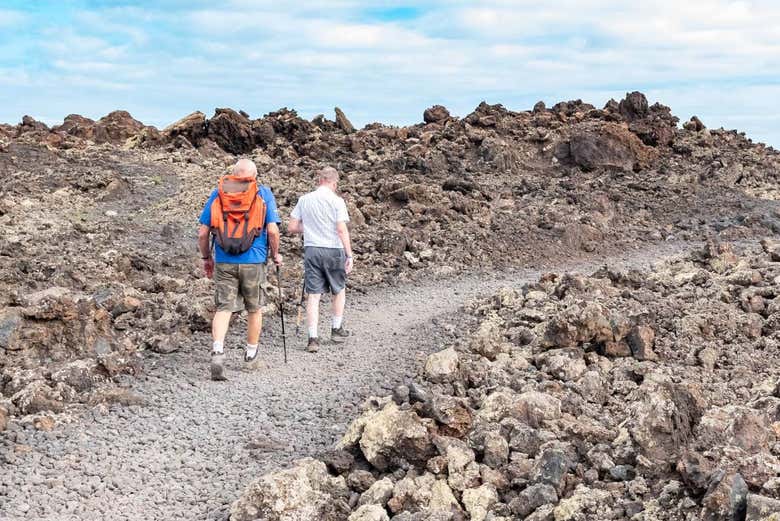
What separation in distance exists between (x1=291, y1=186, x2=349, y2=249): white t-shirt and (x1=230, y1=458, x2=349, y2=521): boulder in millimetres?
4269

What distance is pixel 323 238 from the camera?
10.1 metres

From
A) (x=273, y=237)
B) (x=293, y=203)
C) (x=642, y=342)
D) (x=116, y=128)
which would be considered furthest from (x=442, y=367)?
(x=116, y=128)

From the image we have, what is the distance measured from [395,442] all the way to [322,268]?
4.15 meters

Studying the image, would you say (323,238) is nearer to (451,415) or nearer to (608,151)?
(451,415)

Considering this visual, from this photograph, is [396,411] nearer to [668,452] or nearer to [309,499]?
[309,499]

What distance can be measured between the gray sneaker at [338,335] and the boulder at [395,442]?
409cm

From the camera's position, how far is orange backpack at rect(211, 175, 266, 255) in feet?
28.8

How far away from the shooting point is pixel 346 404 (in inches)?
328

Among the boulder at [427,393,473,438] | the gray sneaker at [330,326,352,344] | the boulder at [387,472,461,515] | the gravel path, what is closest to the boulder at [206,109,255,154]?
the gravel path

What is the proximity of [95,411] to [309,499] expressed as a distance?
325cm

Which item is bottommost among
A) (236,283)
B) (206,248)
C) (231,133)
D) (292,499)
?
(292,499)

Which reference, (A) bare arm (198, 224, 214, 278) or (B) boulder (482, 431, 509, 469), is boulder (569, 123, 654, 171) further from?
(B) boulder (482, 431, 509, 469)

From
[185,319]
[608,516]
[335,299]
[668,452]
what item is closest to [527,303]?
[335,299]

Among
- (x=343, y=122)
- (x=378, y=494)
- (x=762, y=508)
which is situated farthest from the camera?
Result: (x=343, y=122)
